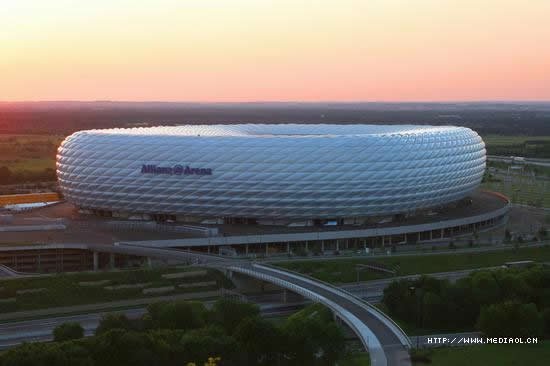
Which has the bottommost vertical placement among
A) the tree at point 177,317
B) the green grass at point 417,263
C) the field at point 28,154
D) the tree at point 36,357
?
the field at point 28,154

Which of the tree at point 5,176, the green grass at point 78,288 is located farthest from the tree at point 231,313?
the tree at point 5,176

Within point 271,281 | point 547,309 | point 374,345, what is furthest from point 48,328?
point 547,309

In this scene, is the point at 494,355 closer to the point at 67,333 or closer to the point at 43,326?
the point at 67,333

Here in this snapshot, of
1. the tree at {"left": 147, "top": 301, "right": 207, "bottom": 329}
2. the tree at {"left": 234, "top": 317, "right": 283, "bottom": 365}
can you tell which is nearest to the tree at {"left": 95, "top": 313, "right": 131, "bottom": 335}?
the tree at {"left": 147, "top": 301, "right": 207, "bottom": 329}

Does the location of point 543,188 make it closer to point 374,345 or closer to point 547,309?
point 547,309

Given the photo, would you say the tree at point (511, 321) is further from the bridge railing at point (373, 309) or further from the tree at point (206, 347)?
the tree at point (206, 347)

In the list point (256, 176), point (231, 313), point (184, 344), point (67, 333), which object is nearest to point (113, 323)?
point (67, 333)
